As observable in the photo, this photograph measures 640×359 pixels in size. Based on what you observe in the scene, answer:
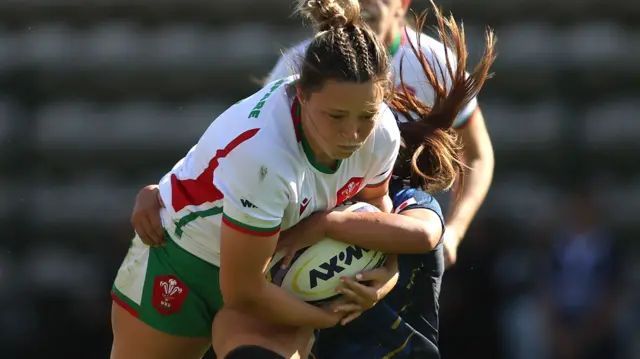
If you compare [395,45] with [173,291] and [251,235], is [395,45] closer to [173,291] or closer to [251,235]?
[173,291]

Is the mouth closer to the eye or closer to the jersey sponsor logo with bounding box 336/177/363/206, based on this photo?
the eye

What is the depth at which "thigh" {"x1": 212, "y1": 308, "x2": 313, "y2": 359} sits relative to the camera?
2787 millimetres

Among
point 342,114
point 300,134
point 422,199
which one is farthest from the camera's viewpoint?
point 422,199

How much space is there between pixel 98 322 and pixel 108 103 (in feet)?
6.38

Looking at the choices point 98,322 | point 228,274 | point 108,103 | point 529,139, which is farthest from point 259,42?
point 228,274

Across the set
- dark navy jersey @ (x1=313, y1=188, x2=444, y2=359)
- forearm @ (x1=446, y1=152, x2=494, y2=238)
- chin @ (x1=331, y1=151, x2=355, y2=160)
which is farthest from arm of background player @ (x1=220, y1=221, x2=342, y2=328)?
forearm @ (x1=446, y1=152, x2=494, y2=238)

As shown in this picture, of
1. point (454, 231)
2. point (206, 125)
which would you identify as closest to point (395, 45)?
point (454, 231)

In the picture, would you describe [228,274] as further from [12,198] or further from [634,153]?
[634,153]

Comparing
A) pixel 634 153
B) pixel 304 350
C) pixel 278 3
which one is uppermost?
pixel 304 350

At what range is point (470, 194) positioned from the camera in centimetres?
372

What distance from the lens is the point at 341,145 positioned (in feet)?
8.34

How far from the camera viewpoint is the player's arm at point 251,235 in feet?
8.38

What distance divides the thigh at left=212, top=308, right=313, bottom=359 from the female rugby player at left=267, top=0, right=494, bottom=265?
74 centimetres

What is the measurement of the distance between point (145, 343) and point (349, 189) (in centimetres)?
80
